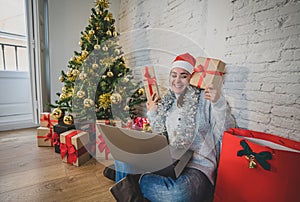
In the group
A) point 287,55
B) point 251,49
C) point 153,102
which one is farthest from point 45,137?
point 287,55

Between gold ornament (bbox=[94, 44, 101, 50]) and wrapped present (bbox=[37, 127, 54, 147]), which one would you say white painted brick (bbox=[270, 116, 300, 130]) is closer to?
gold ornament (bbox=[94, 44, 101, 50])

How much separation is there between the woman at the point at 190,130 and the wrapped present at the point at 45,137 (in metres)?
0.98

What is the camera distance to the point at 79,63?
1348 millimetres

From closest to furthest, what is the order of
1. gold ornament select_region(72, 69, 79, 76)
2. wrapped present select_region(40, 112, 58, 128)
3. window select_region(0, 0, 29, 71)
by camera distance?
gold ornament select_region(72, 69, 79, 76) → wrapped present select_region(40, 112, 58, 128) → window select_region(0, 0, 29, 71)

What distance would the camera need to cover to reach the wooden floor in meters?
0.91

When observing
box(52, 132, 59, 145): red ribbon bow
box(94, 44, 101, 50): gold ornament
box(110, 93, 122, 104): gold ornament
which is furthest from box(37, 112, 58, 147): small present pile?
box(94, 44, 101, 50): gold ornament

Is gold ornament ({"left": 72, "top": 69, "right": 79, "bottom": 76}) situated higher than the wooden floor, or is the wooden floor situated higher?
gold ornament ({"left": 72, "top": 69, "right": 79, "bottom": 76})

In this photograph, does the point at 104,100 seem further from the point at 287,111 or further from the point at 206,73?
the point at 287,111

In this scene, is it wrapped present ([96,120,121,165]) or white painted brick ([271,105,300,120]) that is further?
wrapped present ([96,120,121,165])

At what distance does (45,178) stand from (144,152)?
0.79 m

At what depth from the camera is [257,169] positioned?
2.30ft

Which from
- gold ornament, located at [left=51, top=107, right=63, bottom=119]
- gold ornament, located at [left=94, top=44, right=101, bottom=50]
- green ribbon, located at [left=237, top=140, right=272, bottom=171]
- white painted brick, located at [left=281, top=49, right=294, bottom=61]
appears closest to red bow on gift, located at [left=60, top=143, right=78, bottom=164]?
gold ornament, located at [left=51, top=107, right=63, bottom=119]

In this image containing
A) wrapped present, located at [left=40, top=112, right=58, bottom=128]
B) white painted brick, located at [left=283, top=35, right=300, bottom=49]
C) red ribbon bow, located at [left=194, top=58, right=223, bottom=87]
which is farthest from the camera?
wrapped present, located at [left=40, top=112, right=58, bottom=128]

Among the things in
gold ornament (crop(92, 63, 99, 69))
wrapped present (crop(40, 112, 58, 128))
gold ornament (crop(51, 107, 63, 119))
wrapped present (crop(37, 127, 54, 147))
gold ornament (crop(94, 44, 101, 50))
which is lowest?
wrapped present (crop(37, 127, 54, 147))
